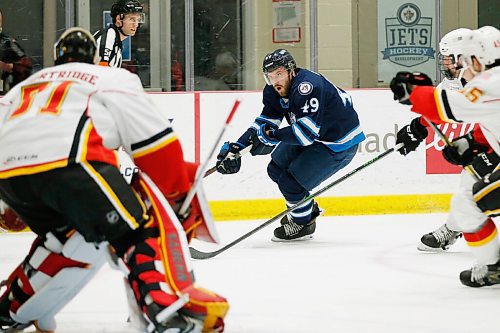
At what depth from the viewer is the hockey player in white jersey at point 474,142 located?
3135 millimetres

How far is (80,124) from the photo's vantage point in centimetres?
233

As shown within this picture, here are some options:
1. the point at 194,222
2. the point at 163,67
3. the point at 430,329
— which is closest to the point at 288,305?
the point at 430,329

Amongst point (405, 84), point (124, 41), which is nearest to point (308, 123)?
point (405, 84)

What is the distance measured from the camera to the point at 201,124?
574 centimetres

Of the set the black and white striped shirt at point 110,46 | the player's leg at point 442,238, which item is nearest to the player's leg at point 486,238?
the player's leg at point 442,238

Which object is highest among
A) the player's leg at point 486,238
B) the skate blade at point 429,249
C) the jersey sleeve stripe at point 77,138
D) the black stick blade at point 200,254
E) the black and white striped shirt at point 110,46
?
the black and white striped shirt at point 110,46

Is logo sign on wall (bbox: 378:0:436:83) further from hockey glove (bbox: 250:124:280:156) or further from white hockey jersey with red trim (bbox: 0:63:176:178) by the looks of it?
white hockey jersey with red trim (bbox: 0:63:176:178)

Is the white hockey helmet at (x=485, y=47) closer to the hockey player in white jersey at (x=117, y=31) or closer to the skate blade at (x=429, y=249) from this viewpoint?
the skate blade at (x=429, y=249)

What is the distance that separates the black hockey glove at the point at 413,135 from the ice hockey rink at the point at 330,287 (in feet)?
1.67

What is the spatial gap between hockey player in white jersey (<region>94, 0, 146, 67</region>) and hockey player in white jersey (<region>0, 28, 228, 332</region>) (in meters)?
2.51

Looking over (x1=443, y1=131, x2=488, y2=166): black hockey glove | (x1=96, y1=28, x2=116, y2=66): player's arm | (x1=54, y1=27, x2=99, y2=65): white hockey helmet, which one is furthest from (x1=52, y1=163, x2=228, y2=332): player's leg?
(x1=96, y1=28, x2=116, y2=66): player's arm

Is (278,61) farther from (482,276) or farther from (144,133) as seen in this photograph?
(144,133)

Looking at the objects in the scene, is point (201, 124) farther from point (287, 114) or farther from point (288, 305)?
point (288, 305)

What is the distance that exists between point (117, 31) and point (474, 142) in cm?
228
